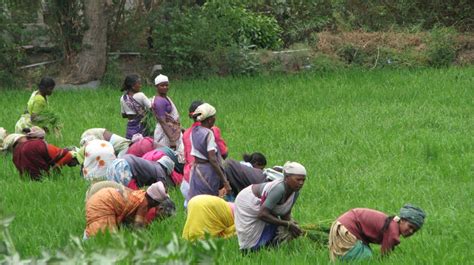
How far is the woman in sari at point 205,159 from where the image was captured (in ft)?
28.4

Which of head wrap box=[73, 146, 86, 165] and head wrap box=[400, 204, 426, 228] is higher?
head wrap box=[400, 204, 426, 228]

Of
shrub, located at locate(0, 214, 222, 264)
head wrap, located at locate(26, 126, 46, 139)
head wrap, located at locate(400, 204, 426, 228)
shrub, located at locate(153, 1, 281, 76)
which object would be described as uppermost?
shrub, located at locate(0, 214, 222, 264)

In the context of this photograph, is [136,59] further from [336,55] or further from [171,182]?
[171,182]

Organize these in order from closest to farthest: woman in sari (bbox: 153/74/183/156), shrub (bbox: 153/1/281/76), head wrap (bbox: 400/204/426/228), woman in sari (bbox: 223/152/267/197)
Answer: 1. head wrap (bbox: 400/204/426/228)
2. woman in sari (bbox: 223/152/267/197)
3. woman in sari (bbox: 153/74/183/156)
4. shrub (bbox: 153/1/281/76)

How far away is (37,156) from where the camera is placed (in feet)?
35.9

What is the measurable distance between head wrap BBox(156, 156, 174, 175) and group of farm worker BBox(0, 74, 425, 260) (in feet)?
0.04

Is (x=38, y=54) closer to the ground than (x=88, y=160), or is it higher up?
closer to the ground

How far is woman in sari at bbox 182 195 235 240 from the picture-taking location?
7965mm

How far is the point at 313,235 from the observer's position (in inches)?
309

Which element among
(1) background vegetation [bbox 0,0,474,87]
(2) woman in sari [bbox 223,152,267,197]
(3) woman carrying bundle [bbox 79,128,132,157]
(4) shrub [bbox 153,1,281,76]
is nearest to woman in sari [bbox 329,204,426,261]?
(2) woman in sari [bbox 223,152,267,197]

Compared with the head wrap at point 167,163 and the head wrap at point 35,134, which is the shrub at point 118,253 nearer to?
the head wrap at point 167,163

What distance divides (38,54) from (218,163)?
12.4 metres

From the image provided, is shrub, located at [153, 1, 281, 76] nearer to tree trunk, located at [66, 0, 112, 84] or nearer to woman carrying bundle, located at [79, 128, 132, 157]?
tree trunk, located at [66, 0, 112, 84]

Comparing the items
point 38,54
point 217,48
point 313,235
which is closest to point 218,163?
point 313,235
